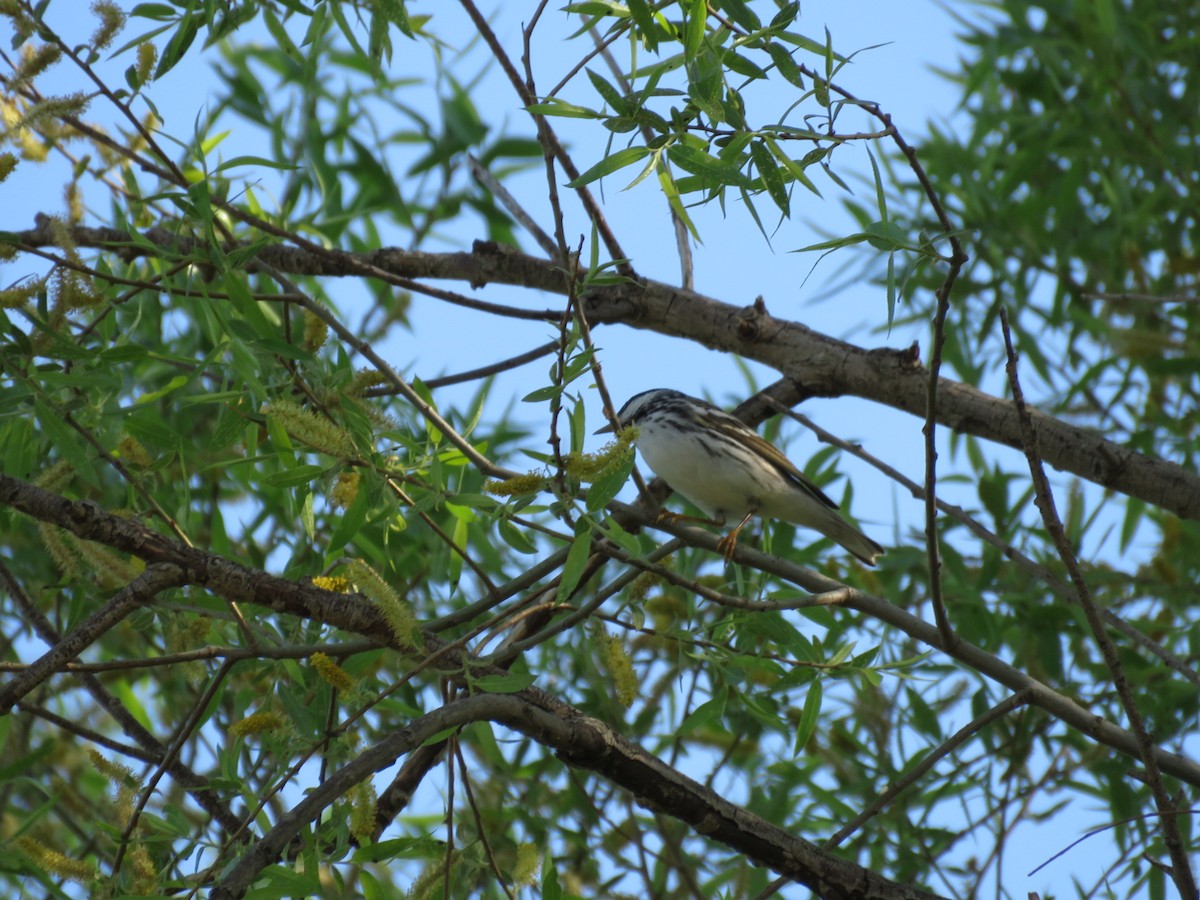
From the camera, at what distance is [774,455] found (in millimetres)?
4715

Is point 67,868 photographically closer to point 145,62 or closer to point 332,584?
point 332,584

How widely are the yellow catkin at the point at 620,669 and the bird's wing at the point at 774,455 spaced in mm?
1698

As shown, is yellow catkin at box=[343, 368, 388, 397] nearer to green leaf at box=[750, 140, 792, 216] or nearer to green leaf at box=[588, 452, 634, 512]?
green leaf at box=[588, 452, 634, 512]

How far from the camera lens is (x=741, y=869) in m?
3.58

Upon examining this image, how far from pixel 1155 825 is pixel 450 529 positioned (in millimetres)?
2302

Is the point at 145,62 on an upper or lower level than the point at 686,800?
upper

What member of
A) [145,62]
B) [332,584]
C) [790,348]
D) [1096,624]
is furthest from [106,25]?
[1096,624]

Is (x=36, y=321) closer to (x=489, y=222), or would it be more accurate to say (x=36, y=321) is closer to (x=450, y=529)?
(x=450, y=529)

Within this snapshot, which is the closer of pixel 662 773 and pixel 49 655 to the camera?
pixel 49 655

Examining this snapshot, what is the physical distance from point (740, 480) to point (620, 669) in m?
2.12

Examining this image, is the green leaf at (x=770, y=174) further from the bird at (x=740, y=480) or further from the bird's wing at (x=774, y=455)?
the bird at (x=740, y=480)

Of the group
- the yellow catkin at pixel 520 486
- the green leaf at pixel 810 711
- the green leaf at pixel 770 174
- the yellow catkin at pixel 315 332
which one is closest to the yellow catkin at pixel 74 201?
the yellow catkin at pixel 315 332

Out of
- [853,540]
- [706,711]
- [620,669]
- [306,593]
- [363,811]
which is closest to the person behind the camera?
[363,811]

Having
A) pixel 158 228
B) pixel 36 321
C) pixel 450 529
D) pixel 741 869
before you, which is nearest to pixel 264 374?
pixel 36 321
